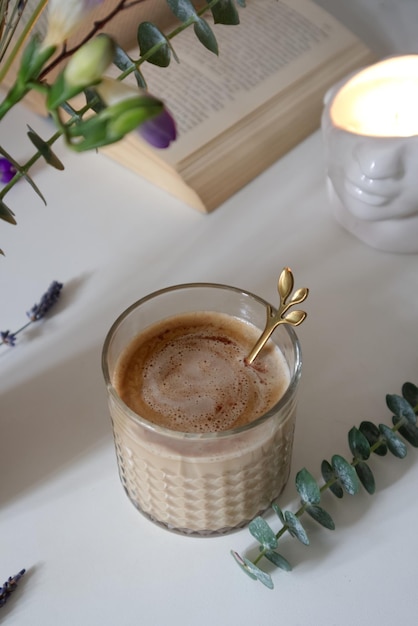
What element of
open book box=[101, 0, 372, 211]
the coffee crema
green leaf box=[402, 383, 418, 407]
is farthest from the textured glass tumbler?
open book box=[101, 0, 372, 211]

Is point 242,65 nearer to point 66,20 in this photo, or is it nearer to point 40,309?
point 40,309

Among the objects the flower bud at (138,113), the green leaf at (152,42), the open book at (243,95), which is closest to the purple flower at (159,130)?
the flower bud at (138,113)

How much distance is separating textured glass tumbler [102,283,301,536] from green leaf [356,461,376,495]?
51 mm

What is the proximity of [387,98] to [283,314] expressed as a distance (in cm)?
31

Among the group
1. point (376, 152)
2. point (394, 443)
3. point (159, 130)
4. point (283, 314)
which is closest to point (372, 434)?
point (394, 443)

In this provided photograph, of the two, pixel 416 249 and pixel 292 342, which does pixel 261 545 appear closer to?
pixel 292 342

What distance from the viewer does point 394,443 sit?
551 millimetres

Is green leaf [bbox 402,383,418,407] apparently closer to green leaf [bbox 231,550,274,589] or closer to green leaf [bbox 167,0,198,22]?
green leaf [bbox 231,550,274,589]

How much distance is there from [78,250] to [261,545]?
1.12ft

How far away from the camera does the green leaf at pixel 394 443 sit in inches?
21.6

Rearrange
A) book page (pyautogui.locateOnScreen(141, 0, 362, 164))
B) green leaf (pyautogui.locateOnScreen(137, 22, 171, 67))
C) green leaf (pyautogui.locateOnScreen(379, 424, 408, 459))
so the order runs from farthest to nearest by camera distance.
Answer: book page (pyautogui.locateOnScreen(141, 0, 362, 164)) → green leaf (pyautogui.locateOnScreen(379, 424, 408, 459)) → green leaf (pyautogui.locateOnScreen(137, 22, 171, 67))

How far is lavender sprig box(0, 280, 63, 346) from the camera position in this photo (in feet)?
2.10

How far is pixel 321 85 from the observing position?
0.84 metres

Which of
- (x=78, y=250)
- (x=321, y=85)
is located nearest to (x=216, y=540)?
(x=78, y=250)
